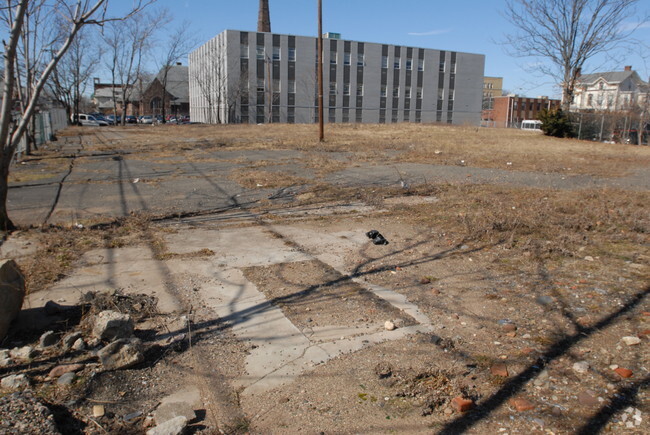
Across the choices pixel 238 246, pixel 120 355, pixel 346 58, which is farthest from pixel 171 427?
pixel 346 58

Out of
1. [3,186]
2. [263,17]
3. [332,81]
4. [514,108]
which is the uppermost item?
[263,17]

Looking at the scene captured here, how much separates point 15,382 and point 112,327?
76cm

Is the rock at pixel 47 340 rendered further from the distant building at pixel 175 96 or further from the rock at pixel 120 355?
the distant building at pixel 175 96

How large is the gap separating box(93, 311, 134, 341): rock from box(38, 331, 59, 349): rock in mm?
308

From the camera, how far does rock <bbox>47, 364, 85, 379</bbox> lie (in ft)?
11.4

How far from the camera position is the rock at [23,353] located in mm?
3662

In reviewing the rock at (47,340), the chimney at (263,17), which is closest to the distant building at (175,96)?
the chimney at (263,17)

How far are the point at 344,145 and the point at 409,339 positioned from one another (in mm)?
19578

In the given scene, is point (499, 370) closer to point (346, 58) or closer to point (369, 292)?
point (369, 292)

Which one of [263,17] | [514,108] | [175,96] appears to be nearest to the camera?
[263,17]

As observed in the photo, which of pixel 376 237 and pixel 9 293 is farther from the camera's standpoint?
pixel 376 237

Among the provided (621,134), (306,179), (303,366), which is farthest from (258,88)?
(303,366)

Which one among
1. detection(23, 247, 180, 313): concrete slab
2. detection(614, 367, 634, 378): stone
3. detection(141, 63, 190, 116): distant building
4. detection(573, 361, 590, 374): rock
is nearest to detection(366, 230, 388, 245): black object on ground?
detection(23, 247, 180, 313): concrete slab

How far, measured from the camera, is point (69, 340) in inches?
151
